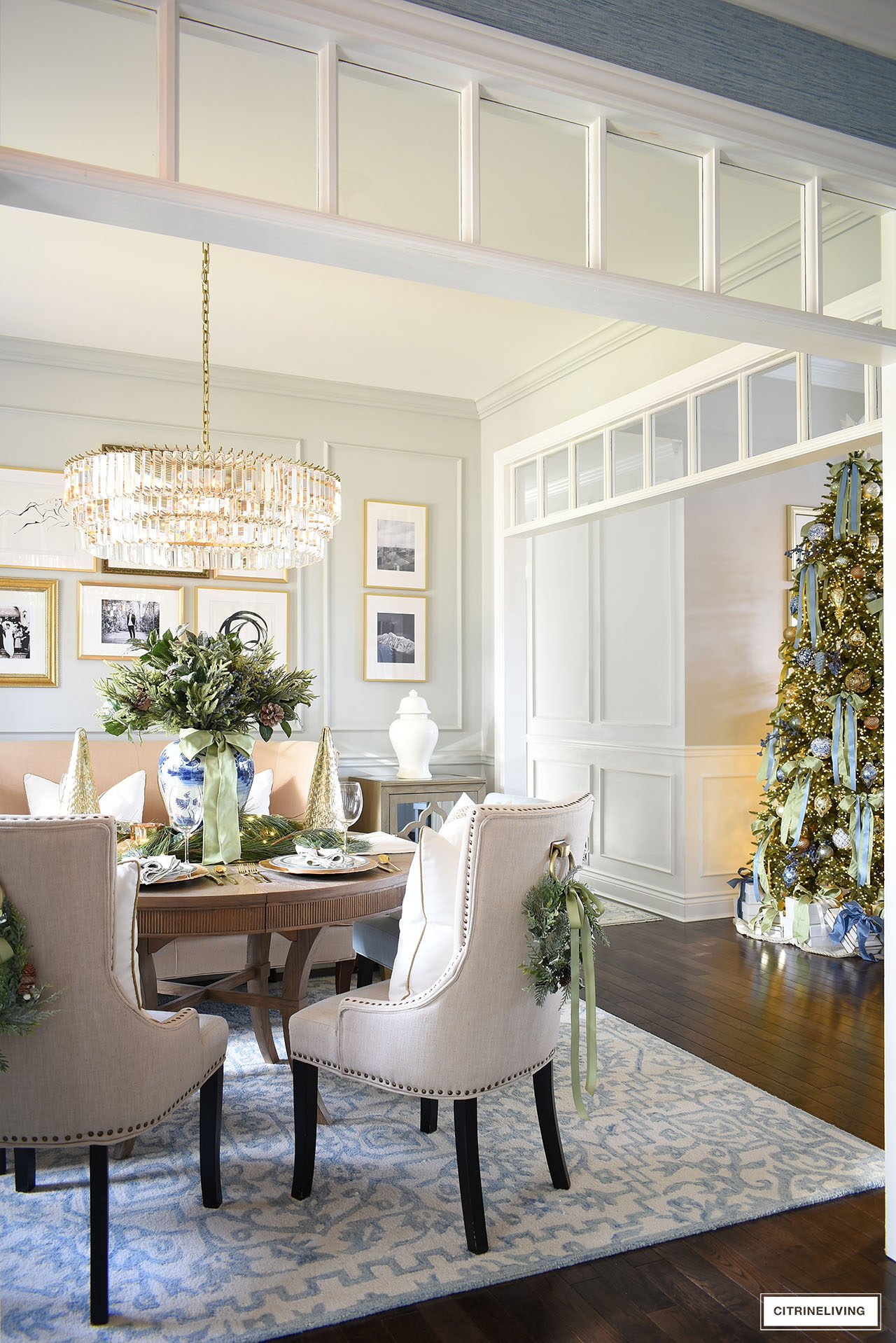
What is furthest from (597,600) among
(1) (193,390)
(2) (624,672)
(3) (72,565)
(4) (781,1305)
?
(4) (781,1305)

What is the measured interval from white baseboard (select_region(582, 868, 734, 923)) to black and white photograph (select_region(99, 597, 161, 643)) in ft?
8.94

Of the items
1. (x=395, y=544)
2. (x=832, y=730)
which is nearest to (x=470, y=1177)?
(x=832, y=730)

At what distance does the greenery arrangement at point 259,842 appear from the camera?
10.2ft

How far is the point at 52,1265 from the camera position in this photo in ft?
7.02

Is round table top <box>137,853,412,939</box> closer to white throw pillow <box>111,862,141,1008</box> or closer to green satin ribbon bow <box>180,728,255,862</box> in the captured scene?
green satin ribbon bow <box>180,728,255,862</box>

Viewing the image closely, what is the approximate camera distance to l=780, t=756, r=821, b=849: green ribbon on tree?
469cm

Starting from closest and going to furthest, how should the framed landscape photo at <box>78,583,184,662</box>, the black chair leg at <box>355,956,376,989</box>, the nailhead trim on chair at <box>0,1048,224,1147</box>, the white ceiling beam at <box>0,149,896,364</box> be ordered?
1. the white ceiling beam at <box>0,149,896,364</box>
2. the nailhead trim on chair at <box>0,1048,224,1147</box>
3. the black chair leg at <box>355,956,376,989</box>
4. the framed landscape photo at <box>78,583,184,662</box>

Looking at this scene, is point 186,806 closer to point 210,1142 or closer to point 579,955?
point 210,1142

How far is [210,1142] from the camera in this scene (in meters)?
2.37

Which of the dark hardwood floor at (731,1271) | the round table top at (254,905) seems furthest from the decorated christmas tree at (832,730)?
the round table top at (254,905)

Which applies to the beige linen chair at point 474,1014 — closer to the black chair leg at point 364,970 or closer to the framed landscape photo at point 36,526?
the black chair leg at point 364,970

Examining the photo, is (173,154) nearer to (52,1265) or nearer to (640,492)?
(52,1265)

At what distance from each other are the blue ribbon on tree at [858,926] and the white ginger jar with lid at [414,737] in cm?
227

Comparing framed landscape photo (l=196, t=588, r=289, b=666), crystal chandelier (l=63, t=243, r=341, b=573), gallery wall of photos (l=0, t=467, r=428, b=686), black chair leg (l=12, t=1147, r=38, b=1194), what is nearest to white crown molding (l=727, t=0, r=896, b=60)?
crystal chandelier (l=63, t=243, r=341, b=573)
